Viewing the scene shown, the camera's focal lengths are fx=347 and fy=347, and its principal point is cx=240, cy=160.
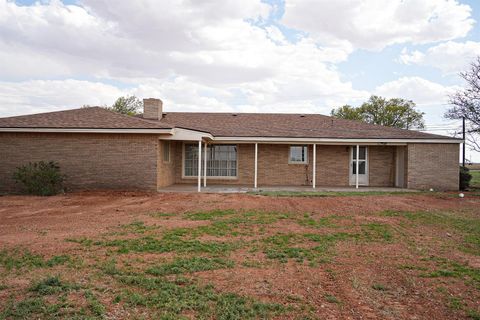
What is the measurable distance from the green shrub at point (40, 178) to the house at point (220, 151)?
99 centimetres

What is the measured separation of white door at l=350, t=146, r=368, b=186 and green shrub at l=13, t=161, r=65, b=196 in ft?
45.1

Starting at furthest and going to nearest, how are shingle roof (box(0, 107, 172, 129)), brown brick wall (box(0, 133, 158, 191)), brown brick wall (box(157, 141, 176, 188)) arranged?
brown brick wall (box(157, 141, 176, 188)) < brown brick wall (box(0, 133, 158, 191)) < shingle roof (box(0, 107, 172, 129))

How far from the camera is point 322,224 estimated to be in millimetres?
8242

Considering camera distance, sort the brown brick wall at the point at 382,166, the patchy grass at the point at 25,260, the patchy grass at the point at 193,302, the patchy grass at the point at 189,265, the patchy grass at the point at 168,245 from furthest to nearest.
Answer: the brown brick wall at the point at 382,166 → the patchy grass at the point at 168,245 → the patchy grass at the point at 25,260 → the patchy grass at the point at 189,265 → the patchy grass at the point at 193,302

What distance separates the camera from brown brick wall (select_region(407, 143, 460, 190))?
16.6 m

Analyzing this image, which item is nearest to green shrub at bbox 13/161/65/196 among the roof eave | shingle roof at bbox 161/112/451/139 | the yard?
the roof eave

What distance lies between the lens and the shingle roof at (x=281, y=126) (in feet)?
55.2

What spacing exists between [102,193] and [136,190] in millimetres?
1306

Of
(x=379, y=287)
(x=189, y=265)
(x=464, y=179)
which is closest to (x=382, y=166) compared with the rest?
(x=464, y=179)

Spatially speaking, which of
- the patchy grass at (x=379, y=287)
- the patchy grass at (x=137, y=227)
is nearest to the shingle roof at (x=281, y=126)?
the patchy grass at (x=137, y=227)

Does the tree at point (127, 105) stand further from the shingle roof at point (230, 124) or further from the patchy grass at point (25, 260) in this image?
the patchy grass at point (25, 260)

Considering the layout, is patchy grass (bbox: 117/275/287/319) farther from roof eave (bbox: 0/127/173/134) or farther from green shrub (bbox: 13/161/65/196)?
green shrub (bbox: 13/161/65/196)

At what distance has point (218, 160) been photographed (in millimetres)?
18188

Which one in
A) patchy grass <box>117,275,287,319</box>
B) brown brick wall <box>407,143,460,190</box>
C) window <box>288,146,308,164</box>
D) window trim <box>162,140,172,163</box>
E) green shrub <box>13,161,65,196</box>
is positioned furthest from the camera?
window <box>288,146,308,164</box>
